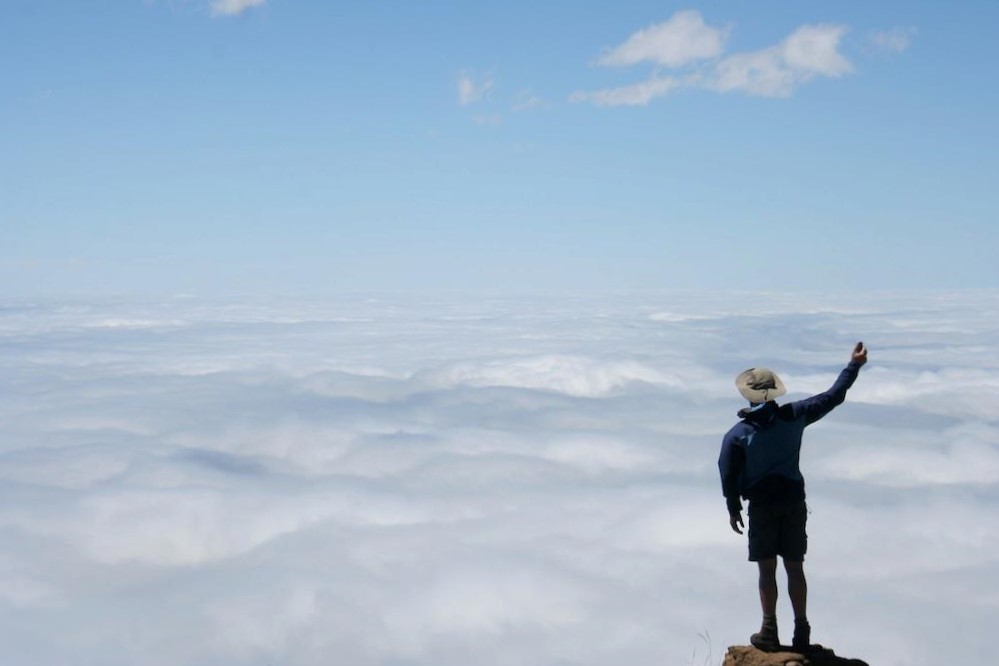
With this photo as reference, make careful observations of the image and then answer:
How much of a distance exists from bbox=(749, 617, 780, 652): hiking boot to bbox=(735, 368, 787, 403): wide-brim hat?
5.68 feet

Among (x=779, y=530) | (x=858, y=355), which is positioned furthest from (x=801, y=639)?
(x=858, y=355)

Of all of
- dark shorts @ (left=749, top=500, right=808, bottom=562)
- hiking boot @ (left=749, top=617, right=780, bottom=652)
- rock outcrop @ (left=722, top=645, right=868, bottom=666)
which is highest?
dark shorts @ (left=749, top=500, right=808, bottom=562)

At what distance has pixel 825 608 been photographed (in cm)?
15862

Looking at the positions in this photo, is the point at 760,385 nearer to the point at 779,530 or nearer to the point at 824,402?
the point at 824,402

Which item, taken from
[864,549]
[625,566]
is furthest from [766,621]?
[864,549]

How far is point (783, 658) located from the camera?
237 inches

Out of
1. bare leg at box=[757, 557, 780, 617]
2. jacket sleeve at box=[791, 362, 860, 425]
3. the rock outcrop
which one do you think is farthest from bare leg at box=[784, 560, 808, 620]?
jacket sleeve at box=[791, 362, 860, 425]

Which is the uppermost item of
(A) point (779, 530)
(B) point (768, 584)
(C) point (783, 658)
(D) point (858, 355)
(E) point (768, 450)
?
(D) point (858, 355)

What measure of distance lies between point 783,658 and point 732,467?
1454mm

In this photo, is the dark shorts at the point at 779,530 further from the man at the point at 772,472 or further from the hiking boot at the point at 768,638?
the hiking boot at the point at 768,638

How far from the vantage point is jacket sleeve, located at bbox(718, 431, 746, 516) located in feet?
20.0

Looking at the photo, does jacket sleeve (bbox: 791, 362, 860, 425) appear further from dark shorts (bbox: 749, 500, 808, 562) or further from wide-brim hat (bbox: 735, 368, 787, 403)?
dark shorts (bbox: 749, 500, 808, 562)

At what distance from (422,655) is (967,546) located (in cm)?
13187

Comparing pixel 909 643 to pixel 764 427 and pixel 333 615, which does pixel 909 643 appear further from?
pixel 764 427
